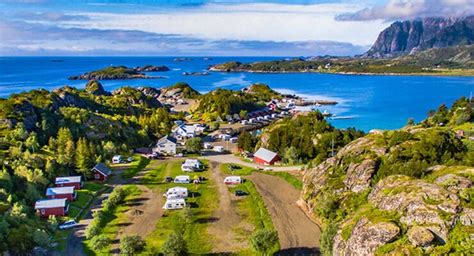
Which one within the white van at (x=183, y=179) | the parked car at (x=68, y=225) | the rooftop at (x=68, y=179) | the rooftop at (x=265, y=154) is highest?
the rooftop at (x=68, y=179)

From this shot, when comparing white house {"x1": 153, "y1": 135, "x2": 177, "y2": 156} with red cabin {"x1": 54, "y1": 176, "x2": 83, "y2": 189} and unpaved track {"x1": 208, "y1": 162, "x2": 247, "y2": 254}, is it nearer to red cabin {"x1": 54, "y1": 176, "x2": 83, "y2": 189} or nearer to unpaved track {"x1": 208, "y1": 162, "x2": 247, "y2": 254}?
red cabin {"x1": 54, "y1": 176, "x2": 83, "y2": 189}

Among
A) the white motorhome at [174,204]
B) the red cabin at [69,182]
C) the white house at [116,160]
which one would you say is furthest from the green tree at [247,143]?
A: the red cabin at [69,182]

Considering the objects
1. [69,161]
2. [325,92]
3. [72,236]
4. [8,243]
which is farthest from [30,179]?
[325,92]

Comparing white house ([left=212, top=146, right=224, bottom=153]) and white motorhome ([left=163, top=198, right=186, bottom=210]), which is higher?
white motorhome ([left=163, top=198, right=186, bottom=210])

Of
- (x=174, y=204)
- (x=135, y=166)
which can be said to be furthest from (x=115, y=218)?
(x=135, y=166)

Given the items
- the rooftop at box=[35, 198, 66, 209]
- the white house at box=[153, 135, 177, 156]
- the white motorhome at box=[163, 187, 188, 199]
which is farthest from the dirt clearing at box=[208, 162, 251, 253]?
the white house at box=[153, 135, 177, 156]

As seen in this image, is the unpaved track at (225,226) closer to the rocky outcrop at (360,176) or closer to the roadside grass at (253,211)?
the roadside grass at (253,211)

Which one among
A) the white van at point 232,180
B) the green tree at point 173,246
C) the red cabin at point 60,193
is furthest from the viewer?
the white van at point 232,180
